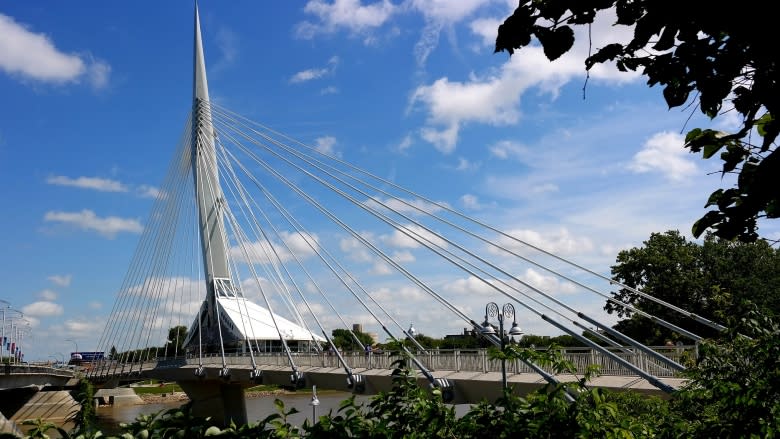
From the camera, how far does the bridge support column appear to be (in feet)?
126

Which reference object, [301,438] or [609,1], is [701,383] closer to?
[301,438]

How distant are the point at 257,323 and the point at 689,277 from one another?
29029 millimetres

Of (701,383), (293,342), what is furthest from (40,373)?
(701,383)

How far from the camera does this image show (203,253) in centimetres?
3750

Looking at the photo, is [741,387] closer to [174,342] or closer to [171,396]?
[171,396]

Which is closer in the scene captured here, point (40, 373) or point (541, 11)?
point (541, 11)

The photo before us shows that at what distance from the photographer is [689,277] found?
127ft

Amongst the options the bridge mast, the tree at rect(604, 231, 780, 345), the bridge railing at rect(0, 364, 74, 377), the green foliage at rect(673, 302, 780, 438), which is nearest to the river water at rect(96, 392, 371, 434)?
the bridge railing at rect(0, 364, 74, 377)

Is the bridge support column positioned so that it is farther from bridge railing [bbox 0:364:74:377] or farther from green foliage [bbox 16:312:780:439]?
green foliage [bbox 16:312:780:439]

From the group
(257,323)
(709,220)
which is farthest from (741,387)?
(257,323)

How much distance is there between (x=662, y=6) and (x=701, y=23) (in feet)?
0.51

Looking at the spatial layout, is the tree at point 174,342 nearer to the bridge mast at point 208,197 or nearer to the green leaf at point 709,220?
the bridge mast at point 208,197

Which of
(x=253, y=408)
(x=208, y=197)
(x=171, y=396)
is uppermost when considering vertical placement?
(x=208, y=197)

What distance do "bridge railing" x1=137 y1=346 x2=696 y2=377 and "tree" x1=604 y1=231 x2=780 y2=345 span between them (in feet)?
58.8
